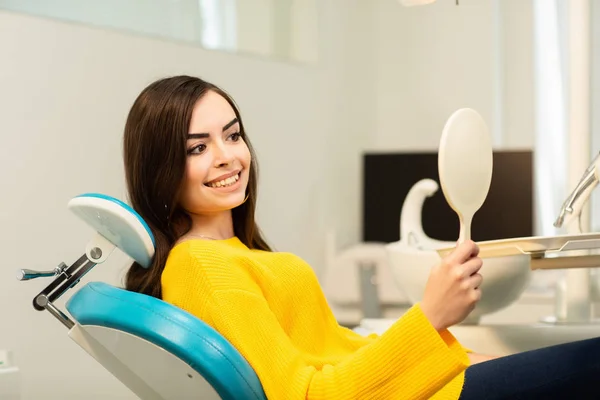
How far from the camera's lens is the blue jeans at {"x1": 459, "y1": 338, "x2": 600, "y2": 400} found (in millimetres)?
1304

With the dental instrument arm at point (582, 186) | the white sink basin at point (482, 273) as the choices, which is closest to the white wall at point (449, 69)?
the white sink basin at point (482, 273)

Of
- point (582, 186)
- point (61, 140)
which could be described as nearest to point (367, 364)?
point (582, 186)

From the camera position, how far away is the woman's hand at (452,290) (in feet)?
3.85

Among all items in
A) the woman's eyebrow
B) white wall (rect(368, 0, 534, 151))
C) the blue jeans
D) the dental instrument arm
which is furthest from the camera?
white wall (rect(368, 0, 534, 151))

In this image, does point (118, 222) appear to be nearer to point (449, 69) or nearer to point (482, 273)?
point (482, 273)

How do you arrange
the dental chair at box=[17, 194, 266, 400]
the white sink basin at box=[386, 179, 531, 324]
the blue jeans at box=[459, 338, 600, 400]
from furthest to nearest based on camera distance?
the white sink basin at box=[386, 179, 531, 324]
the blue jeans at box=[459, 338, 600, 400]
the dental chair at box=[17, 194, 266, 400]

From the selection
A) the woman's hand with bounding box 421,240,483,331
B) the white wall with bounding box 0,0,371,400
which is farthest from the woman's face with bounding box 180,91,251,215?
the white wall with bounding box 0,0,371,400

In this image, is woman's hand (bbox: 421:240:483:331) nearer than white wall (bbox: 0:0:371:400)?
Yes

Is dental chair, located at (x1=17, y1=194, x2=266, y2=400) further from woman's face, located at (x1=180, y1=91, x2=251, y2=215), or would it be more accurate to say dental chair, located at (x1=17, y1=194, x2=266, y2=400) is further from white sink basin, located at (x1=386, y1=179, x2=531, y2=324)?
white sink basin, located at (x1=386, y1=179, x2=531, y2=324)

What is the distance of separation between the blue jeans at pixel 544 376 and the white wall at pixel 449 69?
286 cm

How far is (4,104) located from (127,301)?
1.35 m

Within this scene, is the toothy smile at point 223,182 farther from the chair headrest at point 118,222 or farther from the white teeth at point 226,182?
the chair headrest at point 118,222

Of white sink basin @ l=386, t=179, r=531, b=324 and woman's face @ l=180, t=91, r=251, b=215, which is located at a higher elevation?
woman's face @ l=180, t=91, r=251, b=215

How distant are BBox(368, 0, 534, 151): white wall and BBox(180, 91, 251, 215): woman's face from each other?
287 cm
